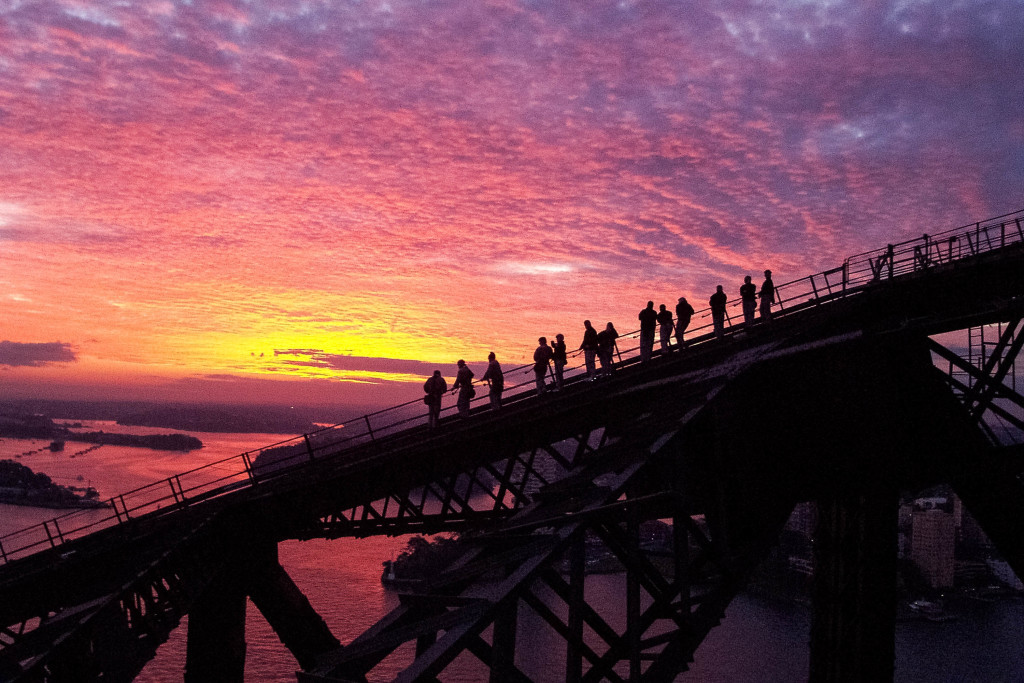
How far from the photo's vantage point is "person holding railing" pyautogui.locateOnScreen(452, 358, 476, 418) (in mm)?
17438

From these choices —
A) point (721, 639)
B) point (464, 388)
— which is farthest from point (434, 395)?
point (721, 639)

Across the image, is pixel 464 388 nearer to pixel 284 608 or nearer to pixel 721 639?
pixel 284 608

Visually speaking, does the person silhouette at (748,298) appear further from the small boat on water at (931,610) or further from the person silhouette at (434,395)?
the small boat on water at (931,610)

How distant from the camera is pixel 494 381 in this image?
17.5 meters

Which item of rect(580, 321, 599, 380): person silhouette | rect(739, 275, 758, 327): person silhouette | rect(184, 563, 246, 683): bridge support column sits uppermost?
rect(739, 275, 758, 327): person silhouette

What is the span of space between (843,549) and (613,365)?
317 inches

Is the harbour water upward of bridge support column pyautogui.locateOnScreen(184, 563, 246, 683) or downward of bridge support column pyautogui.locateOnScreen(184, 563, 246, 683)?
downward

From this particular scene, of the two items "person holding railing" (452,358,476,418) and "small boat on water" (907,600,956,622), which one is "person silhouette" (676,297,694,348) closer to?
"person holding railing" (452,358,476,418)

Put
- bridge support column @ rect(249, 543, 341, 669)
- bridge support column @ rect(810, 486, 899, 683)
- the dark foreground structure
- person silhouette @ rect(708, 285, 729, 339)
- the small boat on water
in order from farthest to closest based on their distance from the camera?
the small boat on water < person silhouette @ rect(708, 285, 729, 339) < bridge support column @ rect(249, 543, 341, 669) < bridge support column @ rect(810, 486, 899, 683) < the dark foreground structure

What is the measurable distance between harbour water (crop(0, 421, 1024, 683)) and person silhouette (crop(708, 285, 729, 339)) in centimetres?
5554

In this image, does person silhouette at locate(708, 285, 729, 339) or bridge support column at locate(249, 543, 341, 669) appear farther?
person silhouette at locate(708, 285, 729, 339)

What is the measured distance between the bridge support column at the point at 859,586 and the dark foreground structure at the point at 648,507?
31 millimetres

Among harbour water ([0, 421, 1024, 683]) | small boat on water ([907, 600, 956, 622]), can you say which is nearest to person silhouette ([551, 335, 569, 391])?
harbour water ([0, 421, 1024, 683])

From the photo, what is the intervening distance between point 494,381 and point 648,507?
22.0ft
